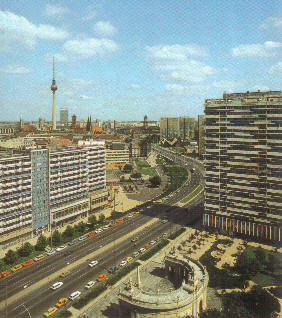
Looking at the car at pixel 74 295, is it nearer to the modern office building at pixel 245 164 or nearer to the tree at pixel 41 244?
the tree at pixel 41 244

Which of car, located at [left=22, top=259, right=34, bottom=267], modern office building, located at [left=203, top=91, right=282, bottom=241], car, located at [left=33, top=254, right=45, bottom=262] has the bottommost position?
car, located at [left=22, top=259, right=34, bottom=267]

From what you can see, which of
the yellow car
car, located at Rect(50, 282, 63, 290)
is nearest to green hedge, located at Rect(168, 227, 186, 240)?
car, located at Rect(50, 282, 63, 290)

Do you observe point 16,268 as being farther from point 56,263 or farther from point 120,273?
point 120,273

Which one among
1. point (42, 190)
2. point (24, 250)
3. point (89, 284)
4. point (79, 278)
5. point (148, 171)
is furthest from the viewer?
point (148, 171)

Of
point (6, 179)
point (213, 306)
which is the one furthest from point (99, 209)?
point (213, 306)

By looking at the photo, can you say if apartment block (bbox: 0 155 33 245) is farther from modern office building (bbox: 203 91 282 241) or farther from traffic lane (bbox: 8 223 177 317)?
modern office building (bbox: 203 91 282 241)

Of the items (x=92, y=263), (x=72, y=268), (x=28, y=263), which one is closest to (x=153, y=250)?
(x=92, y=263)

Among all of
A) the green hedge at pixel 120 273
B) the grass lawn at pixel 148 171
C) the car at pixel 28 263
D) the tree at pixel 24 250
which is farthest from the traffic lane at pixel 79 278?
the grass lawn at pixel 148 171
